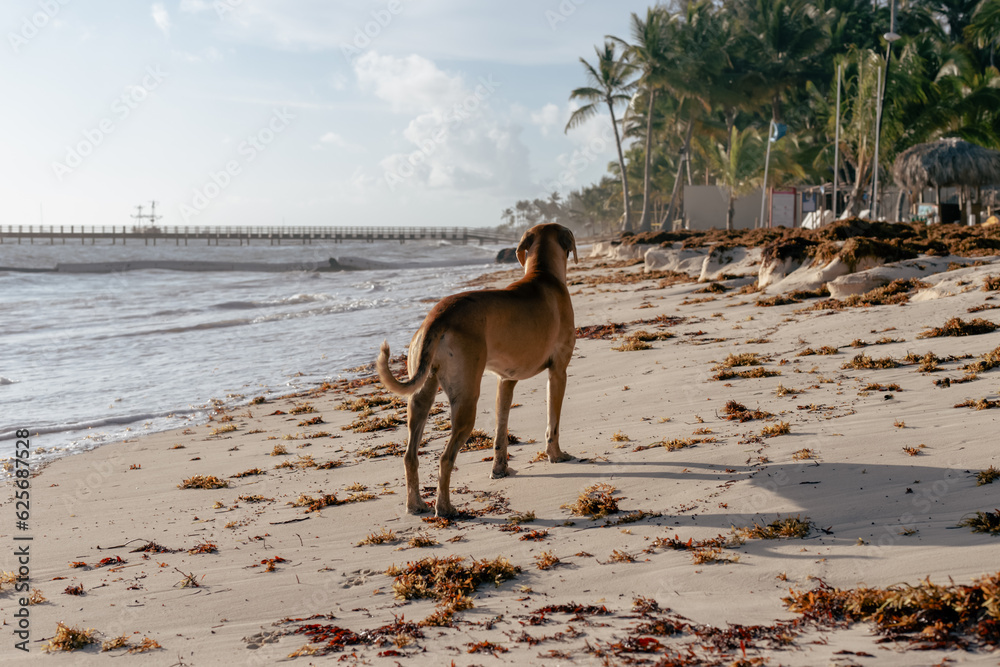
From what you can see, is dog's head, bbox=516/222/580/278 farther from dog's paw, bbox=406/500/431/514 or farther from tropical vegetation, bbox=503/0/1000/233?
tropical vegetation, bbox=503/0/1000/233

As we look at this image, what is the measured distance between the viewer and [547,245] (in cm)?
627

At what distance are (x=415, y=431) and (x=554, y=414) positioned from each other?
1427mm

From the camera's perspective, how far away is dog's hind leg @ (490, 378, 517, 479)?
18.1 ft

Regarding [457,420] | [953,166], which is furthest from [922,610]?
[953,166]

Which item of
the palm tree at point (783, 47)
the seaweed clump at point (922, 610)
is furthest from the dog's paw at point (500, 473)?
the palm tree at point (783, 47)

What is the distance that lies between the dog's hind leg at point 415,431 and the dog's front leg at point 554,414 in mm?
1223

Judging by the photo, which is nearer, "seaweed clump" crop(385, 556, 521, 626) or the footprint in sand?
"seaweed clump" crop(385, 556, 521, 626)

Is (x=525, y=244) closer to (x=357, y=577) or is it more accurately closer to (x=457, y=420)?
(x=457, y=420)

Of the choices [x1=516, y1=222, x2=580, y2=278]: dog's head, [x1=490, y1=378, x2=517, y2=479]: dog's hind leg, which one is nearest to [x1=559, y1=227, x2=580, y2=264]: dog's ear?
[x1=516, y1=222, x2=580, y2=278]: dog's head

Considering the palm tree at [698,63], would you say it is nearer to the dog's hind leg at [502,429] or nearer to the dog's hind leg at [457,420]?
the dog's hind leg at [502,429]

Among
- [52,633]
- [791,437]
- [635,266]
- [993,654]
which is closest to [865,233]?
[635,266]

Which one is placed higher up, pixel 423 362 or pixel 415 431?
pixel 423 362

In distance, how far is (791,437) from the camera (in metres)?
5.42

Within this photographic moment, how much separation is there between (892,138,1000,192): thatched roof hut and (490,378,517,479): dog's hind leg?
2759cm
